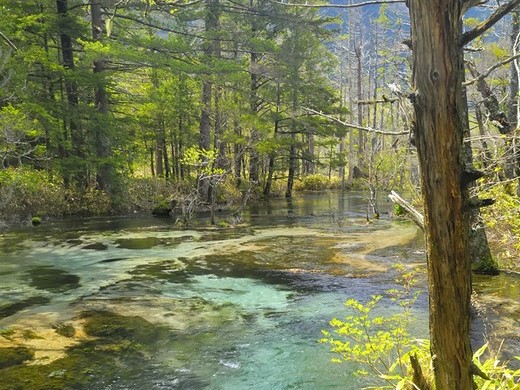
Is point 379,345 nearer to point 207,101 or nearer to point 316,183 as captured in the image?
point 207,101

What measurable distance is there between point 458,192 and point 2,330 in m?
5.95

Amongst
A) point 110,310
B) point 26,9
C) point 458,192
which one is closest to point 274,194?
point 26,9

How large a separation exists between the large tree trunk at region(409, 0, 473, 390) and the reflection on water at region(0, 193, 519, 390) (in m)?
2.38

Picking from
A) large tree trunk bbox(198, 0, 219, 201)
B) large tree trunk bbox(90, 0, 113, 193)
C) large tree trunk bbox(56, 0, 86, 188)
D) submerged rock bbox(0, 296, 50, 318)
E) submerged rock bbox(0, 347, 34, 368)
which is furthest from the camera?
large tree trunk bbox(198, 0, 219, 201)

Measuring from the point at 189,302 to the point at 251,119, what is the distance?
54.2 ft

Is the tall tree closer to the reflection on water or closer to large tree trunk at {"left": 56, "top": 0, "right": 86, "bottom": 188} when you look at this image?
the reflection on water

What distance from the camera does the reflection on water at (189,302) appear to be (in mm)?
4805

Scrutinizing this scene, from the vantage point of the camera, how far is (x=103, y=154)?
19484 millimetres

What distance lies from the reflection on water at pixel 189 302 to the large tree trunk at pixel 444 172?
2380 mm

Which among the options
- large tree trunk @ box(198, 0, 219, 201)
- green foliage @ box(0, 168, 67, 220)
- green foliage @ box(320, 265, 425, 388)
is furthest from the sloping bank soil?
large tree trunk @ box(198, 0, 219, 201)

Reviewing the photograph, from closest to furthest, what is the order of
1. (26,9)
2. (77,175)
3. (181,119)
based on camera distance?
(26,9)
(77,175)
(181,119)

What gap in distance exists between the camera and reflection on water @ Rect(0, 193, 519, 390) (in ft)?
15.8

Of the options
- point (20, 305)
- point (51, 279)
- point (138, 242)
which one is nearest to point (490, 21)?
point (20, 305)

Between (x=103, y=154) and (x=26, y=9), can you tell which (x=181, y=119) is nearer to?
(x=103, y=154)
